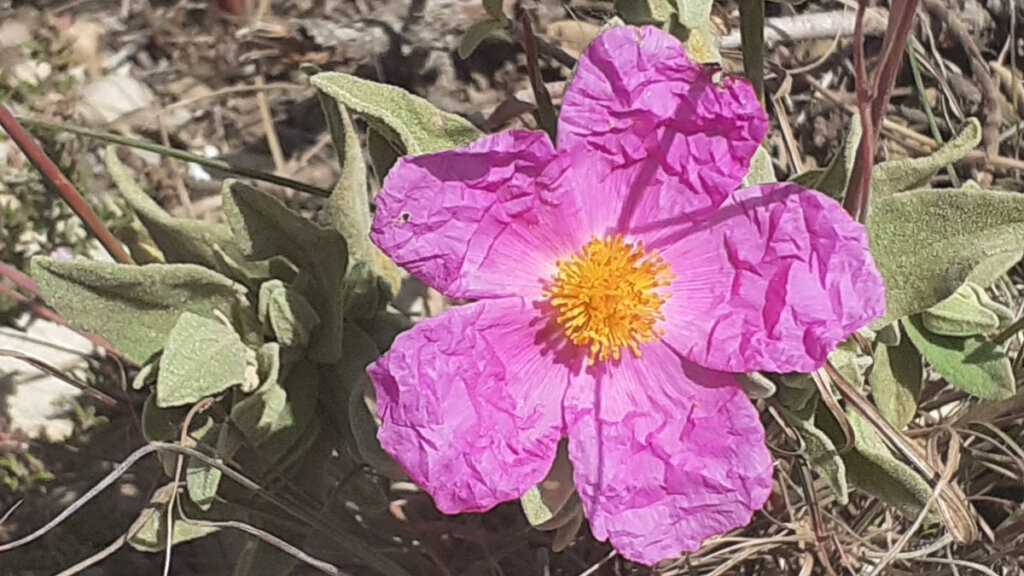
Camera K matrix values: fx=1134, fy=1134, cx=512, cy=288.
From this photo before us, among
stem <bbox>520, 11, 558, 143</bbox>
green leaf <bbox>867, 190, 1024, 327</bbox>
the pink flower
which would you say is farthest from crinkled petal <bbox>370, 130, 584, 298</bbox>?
green leaf <bbox>867, 190, 1024, 327</bbox>

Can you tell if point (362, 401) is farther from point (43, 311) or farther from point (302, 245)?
point (43, 311)

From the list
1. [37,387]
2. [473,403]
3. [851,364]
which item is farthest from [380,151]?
[37,387]

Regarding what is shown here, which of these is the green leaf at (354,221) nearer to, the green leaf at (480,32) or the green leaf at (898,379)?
the green leaf at (480,32)

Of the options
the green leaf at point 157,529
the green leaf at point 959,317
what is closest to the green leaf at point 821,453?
the green leaf at point 959,317

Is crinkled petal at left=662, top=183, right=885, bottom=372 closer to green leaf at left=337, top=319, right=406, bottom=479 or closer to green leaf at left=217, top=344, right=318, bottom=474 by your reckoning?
green leaf at left=337, top=319, right=406, bottom=479

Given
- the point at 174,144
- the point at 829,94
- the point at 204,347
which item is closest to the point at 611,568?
the point at 204,347

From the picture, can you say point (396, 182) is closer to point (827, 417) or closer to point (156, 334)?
point (156, 334)
